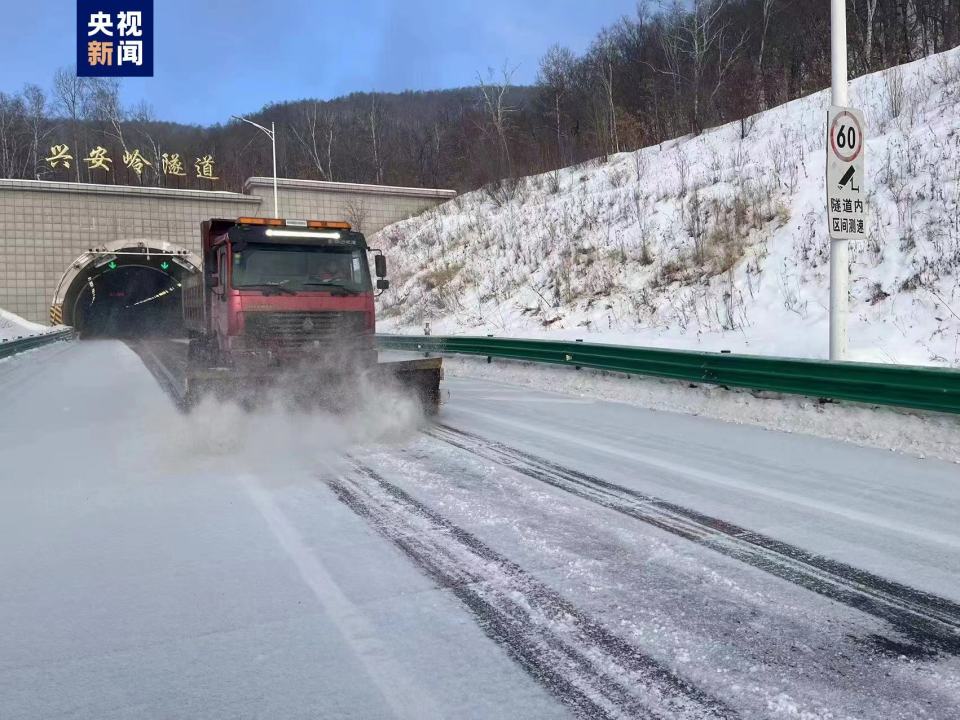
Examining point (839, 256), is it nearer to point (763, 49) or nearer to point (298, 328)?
point (298, 328)

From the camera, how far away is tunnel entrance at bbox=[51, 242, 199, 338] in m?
39.8

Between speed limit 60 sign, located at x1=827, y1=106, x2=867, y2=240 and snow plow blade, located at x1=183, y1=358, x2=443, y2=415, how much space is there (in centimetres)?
576

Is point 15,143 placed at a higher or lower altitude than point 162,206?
higher

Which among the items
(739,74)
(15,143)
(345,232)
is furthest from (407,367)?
(15,143)

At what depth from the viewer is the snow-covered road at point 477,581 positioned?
2967mm

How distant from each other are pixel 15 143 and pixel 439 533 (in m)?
73.5

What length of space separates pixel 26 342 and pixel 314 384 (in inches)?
894

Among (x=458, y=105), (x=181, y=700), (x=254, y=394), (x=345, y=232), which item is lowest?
(x=181, y=700)

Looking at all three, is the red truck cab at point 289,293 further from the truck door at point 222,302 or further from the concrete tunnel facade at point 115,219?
the concrete tunnel facade at point 115,219

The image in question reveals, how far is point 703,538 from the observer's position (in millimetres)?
4801

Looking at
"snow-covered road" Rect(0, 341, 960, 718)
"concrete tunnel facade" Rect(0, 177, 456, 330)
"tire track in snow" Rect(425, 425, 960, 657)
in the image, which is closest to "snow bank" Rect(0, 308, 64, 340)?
"concrete tunnel facade" Rect(0, 177, 456, 330)

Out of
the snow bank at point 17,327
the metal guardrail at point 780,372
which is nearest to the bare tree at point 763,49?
the metal guardrail at point 780,372

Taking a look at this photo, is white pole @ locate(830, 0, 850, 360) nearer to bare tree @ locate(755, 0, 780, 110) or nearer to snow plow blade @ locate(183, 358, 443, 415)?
snow plow blade @ locate(183, 358, 443, 415)

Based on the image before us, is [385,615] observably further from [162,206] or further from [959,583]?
[162,206]
